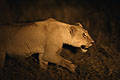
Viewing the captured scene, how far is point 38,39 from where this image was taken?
4273 millimetres

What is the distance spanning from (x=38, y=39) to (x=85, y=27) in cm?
218

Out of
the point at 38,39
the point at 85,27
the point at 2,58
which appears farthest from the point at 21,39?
the point at 85,27

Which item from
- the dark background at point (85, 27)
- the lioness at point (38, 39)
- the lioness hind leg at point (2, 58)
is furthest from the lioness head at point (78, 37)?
the lioness hind leg at point (2, 58)

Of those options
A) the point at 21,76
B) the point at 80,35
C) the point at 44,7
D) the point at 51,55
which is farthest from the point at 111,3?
the point at 21,76

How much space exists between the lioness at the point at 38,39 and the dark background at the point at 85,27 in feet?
0.95

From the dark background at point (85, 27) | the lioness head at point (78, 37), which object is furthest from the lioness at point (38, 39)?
the dark background at point (85, 27)

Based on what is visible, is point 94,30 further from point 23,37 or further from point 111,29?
point 23,37

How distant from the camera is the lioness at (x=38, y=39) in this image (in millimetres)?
4230

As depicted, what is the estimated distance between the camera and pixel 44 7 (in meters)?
8.65

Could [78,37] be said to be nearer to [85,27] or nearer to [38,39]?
[38,39]

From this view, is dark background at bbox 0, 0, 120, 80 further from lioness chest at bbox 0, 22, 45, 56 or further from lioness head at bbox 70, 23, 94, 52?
lioness head at bbox 70, 23, 94, 52

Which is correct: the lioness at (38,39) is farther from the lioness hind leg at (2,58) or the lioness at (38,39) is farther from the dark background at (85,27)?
the dark background at (85,27)

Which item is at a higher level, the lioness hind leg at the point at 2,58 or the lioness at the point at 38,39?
the lioness at the point at 38,39

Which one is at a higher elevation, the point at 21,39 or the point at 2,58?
the point at 21,39
